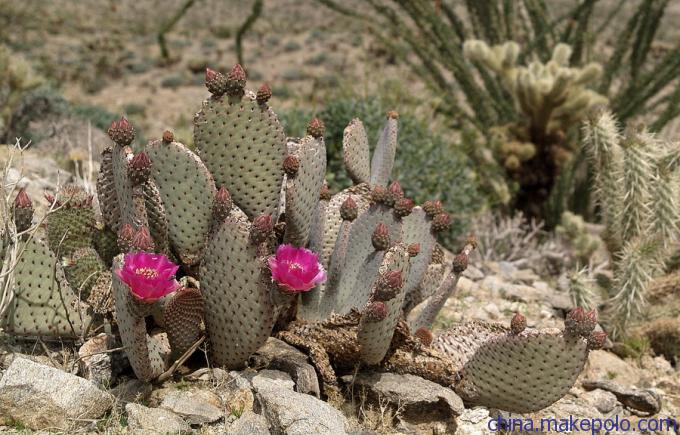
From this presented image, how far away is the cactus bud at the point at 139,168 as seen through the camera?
248 cm

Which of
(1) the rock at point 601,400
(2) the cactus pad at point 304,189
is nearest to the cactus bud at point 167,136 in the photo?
(2) the cactus pad at point 304,189

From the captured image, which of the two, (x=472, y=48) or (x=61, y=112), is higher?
(x=472, y=48)

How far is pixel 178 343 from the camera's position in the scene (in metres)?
2.65

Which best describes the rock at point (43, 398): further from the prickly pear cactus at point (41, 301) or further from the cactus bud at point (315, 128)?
the cactus bud at point (315, 128)

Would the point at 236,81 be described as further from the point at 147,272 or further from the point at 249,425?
the point at 249,425

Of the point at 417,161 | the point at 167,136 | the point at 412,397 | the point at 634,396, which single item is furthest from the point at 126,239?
the point at 417,161

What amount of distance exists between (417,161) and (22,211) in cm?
350

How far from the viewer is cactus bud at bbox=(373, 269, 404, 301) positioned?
2523 mm

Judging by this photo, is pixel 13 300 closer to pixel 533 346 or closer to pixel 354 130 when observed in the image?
pixel 354 130

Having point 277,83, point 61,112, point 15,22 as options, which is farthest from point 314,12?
point 61,112

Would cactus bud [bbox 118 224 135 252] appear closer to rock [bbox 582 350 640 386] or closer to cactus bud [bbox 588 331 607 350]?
cactus bud [bbox 588 331 607 350]

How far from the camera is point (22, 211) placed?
2598mm

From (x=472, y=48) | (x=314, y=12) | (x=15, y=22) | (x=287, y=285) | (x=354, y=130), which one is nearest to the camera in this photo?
(x=287, y=285)

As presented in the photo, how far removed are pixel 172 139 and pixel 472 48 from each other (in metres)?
4.16
